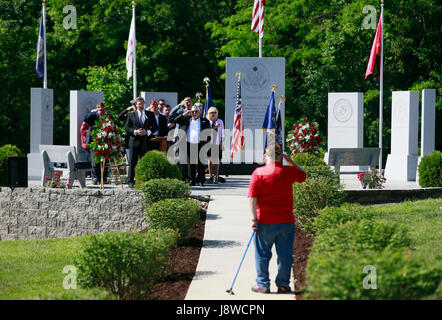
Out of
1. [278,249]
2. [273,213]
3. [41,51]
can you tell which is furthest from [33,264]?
[41,51]

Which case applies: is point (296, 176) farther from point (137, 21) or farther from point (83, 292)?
point (137, 21)

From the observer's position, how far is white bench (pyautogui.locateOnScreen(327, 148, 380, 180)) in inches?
664

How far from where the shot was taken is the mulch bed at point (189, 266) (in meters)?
7.39

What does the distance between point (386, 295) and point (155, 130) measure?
12361 millimetres

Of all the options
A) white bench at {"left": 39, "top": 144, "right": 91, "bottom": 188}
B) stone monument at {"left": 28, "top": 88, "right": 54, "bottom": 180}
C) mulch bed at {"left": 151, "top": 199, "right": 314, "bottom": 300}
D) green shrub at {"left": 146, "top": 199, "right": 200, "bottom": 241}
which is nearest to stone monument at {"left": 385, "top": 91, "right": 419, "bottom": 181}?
white bench at {"left": 39, "top": 144, "right": 91, "bottom": 188}

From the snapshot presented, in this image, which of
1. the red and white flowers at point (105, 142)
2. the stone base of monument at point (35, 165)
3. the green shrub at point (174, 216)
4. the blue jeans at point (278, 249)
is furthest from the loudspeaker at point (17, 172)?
the blue jeans at point (278, 249)

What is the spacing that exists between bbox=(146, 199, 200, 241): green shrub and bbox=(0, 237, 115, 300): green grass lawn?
120 centimetres

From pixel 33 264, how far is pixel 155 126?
6767 mm

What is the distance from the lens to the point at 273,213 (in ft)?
23.1

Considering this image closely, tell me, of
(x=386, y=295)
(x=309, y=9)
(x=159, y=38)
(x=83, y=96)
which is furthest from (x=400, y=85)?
(x=386, y=295)

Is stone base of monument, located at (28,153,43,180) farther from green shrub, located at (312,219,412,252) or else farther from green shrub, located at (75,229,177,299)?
green shrub, located at (312,219,412,252)

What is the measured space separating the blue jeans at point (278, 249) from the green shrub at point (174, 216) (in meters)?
2.86

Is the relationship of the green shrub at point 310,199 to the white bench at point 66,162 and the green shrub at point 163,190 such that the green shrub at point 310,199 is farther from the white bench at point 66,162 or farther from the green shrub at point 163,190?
the white bench at point 66,162

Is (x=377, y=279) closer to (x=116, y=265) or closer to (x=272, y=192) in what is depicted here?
(x=272, y=192)
